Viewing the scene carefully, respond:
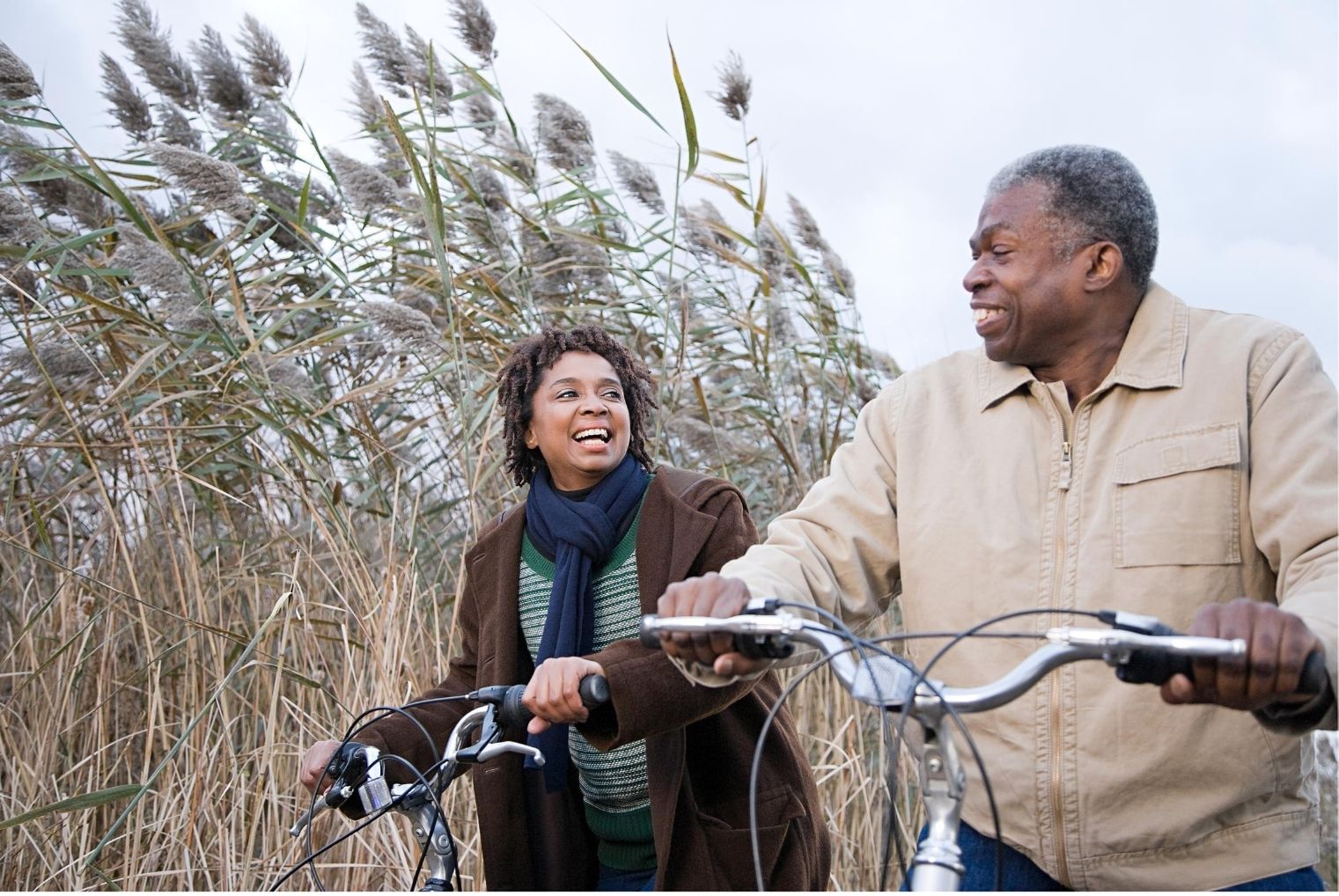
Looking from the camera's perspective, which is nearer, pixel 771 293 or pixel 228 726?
pixel 228 726

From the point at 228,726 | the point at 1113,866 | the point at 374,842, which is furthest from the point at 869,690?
the point at 228,726

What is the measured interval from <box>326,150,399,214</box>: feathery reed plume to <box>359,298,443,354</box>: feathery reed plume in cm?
61

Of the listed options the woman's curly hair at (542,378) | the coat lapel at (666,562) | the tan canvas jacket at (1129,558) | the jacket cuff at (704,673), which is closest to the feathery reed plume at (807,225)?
the woman's curly hair at (542,378)

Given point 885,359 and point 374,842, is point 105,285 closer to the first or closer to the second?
point 374,842

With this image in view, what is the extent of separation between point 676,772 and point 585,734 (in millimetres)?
308

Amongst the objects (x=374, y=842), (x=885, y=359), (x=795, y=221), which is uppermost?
(x=795, y=221)

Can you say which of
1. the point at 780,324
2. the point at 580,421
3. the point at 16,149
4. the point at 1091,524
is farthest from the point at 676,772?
the point at 16,149

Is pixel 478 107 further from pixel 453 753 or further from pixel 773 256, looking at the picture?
pixel 453 753

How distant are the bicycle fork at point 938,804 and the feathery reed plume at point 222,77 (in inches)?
165

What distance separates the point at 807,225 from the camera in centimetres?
504

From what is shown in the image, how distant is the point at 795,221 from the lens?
5.07 meters

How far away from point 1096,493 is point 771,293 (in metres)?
2.61

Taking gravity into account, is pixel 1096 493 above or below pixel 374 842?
above

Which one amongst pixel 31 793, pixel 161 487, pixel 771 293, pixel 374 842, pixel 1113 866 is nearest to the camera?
pixel 1113 866
